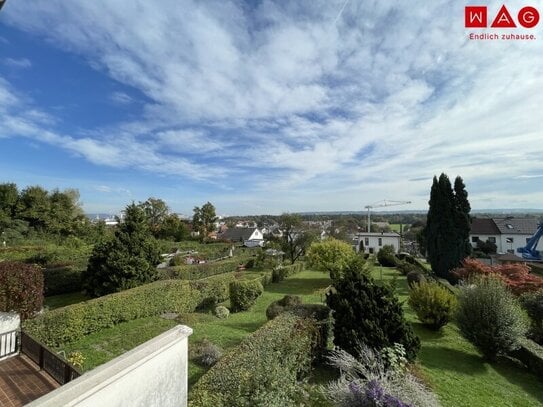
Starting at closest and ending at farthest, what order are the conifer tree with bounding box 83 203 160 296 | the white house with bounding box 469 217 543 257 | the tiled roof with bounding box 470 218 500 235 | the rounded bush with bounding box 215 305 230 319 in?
the rounded bush with bounding box 215 305 230 319
the conifer tree with bounding box 83 203 160 296
the white house with bounding box 469 217 543 257
the tiled roof with bounding box 470 218 500 235

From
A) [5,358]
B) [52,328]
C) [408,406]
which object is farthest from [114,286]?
[408,406]

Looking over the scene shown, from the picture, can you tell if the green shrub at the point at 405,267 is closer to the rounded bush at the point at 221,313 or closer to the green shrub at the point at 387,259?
the green shrub at the point at 387,259

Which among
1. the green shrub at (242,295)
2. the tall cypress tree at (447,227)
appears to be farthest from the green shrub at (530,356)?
the tall cypress tree at (447,227)

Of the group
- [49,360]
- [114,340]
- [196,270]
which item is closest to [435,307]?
[114,340]

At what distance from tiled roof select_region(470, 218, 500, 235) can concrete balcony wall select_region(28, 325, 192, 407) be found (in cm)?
5049

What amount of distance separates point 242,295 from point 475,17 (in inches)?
503

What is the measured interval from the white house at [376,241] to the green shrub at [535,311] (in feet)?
121

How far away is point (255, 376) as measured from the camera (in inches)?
172

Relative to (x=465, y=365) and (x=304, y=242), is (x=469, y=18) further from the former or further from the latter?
(x=304, y=242)

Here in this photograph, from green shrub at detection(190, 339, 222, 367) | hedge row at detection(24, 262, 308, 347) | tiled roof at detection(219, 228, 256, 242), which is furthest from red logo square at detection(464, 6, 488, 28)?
tiled roof at detection(219, 228, 256, 242)

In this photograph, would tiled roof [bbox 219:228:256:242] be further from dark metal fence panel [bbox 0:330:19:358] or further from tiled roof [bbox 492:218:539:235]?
dark metal fence panel [bbox 0:330:19:358]

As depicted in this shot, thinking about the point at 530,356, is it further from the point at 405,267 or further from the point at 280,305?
the point at 405,267

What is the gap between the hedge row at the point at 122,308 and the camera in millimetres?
8414

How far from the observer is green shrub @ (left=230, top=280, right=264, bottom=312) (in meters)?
14.0
